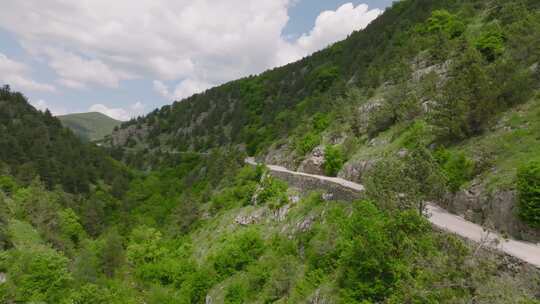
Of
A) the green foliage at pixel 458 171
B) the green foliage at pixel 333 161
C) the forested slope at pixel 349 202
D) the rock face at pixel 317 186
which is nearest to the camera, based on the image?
the forested slope at pixel 349 202

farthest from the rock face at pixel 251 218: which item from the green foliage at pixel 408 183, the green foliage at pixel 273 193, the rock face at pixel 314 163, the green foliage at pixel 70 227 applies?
the green foliage at pixel 70 227

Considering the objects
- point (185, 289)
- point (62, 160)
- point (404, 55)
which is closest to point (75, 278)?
point (185, 289)

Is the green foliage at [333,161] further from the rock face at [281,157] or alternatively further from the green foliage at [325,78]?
the green foliage at [325,78]

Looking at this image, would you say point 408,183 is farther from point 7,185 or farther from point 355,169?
point 7,185

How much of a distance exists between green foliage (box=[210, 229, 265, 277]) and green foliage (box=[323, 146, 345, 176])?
11.2 m

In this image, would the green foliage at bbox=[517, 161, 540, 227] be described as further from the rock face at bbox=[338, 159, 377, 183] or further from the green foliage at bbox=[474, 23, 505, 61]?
the green foliage at bbox=[474, 23, 505, 61]

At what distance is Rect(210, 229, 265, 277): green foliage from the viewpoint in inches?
1187

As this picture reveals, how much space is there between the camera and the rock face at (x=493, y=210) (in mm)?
16328

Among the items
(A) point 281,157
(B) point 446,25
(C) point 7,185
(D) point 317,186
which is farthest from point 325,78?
(C) point 7,185

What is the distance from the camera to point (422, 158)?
18.5 metres

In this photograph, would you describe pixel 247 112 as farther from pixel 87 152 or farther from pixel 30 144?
pixel 30 144

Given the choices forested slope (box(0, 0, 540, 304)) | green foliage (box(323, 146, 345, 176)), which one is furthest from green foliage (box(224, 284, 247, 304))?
green foliage (box(323, 146, 345, 176))

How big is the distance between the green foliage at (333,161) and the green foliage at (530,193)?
2148cm

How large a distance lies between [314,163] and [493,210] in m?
25.2
